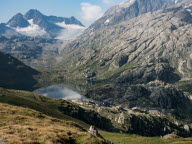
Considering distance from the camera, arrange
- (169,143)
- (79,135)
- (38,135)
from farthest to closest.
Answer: (169,143)
(79,135)
(38,135)

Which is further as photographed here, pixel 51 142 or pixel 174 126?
pixel 174 126

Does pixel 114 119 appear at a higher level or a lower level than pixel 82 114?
lower

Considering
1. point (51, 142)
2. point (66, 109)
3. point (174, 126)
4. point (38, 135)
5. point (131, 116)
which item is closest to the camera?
point (51, 142)

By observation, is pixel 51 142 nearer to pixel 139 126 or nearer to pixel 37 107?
pixel 37 107

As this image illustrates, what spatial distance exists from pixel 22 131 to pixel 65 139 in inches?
275

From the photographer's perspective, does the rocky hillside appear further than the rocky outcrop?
Yes

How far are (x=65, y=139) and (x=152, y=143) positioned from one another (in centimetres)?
2535

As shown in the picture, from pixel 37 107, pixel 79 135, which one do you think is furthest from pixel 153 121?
pixel 79 135

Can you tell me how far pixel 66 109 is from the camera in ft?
424

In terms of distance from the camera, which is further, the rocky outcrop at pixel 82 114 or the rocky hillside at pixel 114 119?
the rocky hillside at pixel 114 119

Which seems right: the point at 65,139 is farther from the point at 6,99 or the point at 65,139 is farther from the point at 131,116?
the point at 131,116

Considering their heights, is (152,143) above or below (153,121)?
above

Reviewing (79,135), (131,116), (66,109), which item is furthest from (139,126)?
(79,135)

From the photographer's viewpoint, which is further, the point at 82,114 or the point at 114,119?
the point at 114,119
